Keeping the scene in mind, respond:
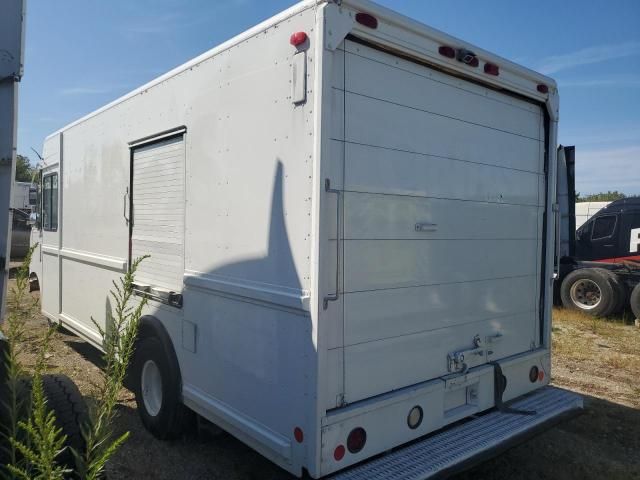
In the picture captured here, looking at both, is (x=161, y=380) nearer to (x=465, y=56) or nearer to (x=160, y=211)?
(x=160, y=211)

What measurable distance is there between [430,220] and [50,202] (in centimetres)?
527

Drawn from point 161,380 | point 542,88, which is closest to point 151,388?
point 161,380

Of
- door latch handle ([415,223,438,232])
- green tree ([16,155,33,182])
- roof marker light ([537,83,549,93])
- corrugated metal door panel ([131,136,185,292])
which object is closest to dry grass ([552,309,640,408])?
roof marker light ([537,83,549,93])

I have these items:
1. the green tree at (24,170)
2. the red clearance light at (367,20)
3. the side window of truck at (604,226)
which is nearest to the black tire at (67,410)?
the red clearance light at (367,20)

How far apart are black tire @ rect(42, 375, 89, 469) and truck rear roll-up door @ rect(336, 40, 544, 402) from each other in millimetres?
1474

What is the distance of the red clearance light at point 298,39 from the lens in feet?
8.82

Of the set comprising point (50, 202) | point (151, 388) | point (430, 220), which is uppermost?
point (50, 202)

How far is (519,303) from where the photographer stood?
4.01 meters

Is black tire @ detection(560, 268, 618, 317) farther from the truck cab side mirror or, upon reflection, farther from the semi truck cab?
the truck cab side mirror

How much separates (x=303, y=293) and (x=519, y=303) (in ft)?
7.00

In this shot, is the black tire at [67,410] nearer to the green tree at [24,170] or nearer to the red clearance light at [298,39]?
the red clearance light at [298,39]

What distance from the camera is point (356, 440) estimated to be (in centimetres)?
281

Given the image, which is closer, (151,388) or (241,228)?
(241,228)

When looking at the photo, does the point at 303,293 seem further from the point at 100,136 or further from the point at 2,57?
the point at 100,136
